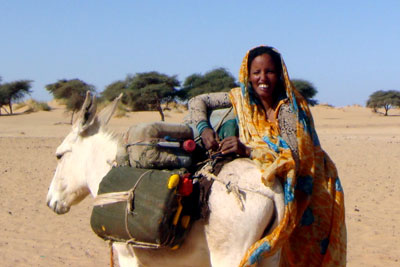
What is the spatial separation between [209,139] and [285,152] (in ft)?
1.56

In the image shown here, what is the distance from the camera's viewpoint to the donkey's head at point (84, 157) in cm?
401

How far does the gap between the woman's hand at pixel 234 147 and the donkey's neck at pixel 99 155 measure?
2.85ft

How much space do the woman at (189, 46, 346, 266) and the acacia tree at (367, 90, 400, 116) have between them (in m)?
47.1

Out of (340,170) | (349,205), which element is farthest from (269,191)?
(340,170)

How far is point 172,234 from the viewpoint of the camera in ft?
10.7

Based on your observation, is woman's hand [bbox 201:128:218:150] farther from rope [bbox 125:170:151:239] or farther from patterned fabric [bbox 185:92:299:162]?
rope [bbox 125:170:151:239]

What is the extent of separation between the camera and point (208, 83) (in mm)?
40906

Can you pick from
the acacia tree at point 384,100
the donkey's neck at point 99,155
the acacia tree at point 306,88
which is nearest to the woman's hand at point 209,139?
the donkey's neck at point 99,155

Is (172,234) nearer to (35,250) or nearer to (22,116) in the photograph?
(35,250)

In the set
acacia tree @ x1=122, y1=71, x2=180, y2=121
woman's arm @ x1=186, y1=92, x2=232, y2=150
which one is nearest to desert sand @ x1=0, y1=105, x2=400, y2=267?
woman's arm @ x1=186, y1=92, x2=232, y2=150

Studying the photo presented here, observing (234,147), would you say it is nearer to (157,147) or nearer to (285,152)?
(285,152)

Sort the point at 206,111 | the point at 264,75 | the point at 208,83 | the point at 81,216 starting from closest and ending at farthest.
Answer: the point at 264,75 < the point at 206,111 < the point at 81,216 < the point at 208,83

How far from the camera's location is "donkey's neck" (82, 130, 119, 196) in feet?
13.0

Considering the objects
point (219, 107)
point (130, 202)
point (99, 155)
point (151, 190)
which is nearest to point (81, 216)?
point (99, 155)
